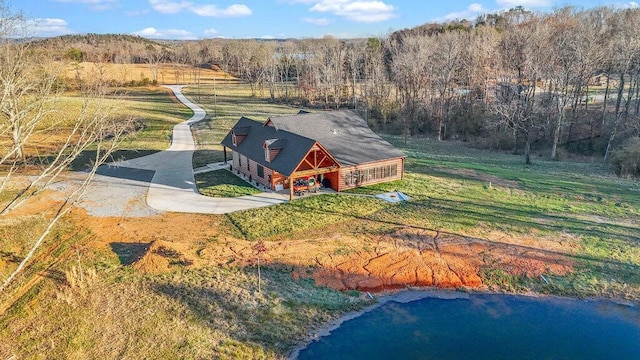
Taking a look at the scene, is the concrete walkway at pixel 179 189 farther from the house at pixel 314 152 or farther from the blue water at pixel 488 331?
the blue water at pixel 488 331

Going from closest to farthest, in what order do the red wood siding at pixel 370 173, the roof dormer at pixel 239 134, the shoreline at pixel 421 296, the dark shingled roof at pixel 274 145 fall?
1. the shoreline at pixel 421 296
2. the dark shingled roof at pixel 274 145
3. the red wood siding at pixel 370 173
4. the roof dormer at pixel 239 134

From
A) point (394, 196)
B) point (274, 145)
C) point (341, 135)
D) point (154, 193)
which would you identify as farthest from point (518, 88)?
point (154, 193)

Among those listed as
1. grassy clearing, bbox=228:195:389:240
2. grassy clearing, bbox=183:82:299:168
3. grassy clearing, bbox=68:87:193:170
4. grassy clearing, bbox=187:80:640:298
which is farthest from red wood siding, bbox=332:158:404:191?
grassy clearing, bbox=68:87:193:170

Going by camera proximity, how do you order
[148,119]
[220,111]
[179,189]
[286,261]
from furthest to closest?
[220,111], [148,119], [179,189], [286,261]

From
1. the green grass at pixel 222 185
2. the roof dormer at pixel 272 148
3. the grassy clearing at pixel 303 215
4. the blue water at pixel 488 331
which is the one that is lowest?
the blue water at pixel 488 331

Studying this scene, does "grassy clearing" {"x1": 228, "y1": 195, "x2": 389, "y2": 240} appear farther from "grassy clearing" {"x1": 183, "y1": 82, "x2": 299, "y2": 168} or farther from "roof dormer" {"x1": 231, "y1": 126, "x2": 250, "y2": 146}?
"grassy clearing" {"x1": 183, "y1": 82, "x2": 299, "y2": 168}

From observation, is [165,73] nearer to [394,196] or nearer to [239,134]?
[239,134]

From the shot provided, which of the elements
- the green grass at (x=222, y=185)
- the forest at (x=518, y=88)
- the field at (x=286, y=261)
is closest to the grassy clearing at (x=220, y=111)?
the green grass at (x=222, y=185)
